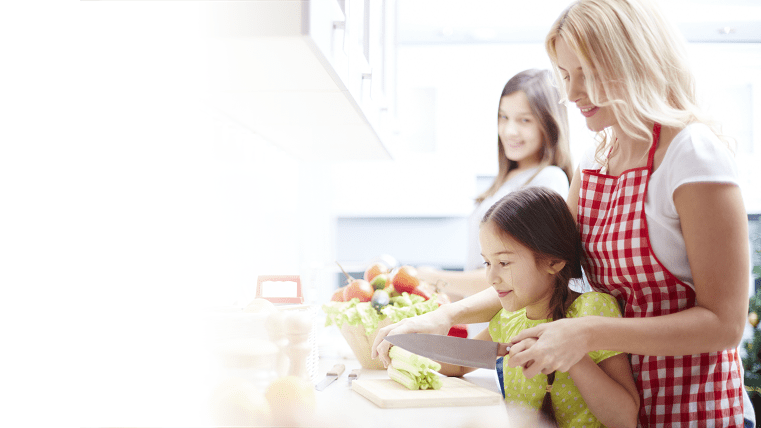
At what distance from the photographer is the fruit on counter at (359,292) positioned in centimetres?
117

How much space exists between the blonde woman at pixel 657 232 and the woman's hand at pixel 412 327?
0.22 m

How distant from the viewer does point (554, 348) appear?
2.06ft

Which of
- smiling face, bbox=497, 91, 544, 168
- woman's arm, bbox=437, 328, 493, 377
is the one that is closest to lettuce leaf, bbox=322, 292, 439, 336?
woman's arm, bbox=437, 328, 493, 377

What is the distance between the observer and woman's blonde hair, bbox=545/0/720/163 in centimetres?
70

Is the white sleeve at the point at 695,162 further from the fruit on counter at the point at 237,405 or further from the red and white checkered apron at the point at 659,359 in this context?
the fruit on counter at the point at 237,405

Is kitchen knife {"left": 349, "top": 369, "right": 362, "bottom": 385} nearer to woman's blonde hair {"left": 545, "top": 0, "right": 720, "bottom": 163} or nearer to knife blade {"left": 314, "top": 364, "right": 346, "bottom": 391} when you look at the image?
knife blade {"left": 314, "top": 364, "right": 346, "bottom": 391}

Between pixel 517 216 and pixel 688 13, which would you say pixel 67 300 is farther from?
pixel 688 13

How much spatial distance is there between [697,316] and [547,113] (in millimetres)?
844

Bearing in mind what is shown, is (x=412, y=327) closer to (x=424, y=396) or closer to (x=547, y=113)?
(x=424, y=396)

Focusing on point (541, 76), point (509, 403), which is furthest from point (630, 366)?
point (541, 76)

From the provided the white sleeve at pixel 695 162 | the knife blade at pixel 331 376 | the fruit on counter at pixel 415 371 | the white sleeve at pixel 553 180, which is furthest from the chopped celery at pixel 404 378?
the white sleeve at pixel 553 180

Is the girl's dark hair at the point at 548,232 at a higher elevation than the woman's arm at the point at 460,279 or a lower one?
higher

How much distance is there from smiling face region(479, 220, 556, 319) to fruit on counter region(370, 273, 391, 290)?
0.44 m

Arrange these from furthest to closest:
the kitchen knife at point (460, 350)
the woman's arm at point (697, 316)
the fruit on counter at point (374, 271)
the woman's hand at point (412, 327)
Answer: the fruit on counter at point (374, 271) → the woman's hand at point (412, 327) → the kitchen knife at point (460, 350) → the woman's arm at point (697, 316)
